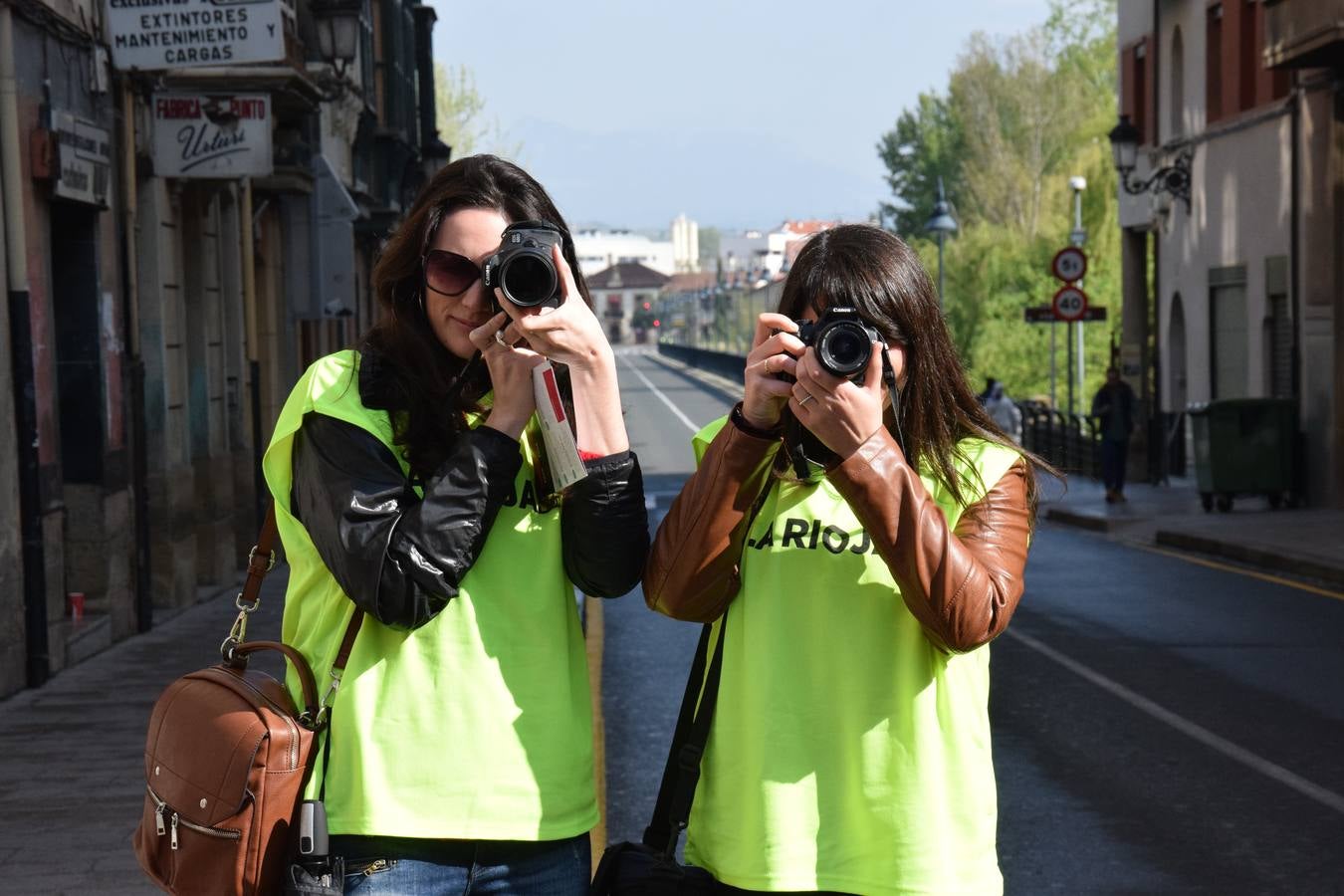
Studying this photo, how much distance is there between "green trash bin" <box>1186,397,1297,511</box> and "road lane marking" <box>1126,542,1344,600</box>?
268 cm

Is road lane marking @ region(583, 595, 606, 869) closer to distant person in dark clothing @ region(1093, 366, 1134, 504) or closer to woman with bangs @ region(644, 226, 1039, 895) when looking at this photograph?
woman with bangs @ region(644, 226, 1039, 895)

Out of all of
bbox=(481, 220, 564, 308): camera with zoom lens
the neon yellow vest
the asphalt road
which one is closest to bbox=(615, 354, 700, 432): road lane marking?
the asphalt road

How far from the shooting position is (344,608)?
293 centimetres

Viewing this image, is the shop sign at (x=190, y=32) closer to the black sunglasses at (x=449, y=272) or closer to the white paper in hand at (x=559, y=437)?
the black sunglasses at (x=449, y=272)

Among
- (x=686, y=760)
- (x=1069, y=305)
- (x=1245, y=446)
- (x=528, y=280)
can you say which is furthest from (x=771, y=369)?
(x=1069, y=305)

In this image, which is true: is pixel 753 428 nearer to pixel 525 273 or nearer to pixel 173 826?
pixel 525 273

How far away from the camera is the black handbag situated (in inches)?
118

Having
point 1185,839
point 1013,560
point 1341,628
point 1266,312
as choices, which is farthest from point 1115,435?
point 1013,560

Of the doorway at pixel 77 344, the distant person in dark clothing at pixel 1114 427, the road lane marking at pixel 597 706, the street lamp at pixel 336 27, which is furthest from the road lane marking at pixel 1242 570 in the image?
the street lamp at pixel 336 27

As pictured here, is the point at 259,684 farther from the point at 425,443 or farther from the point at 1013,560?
the point at 1013,560

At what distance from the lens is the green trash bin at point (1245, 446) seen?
22906 millimetres

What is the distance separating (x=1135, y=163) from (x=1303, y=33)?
25.9ft

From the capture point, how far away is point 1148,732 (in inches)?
368

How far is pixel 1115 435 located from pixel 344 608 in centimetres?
2353
